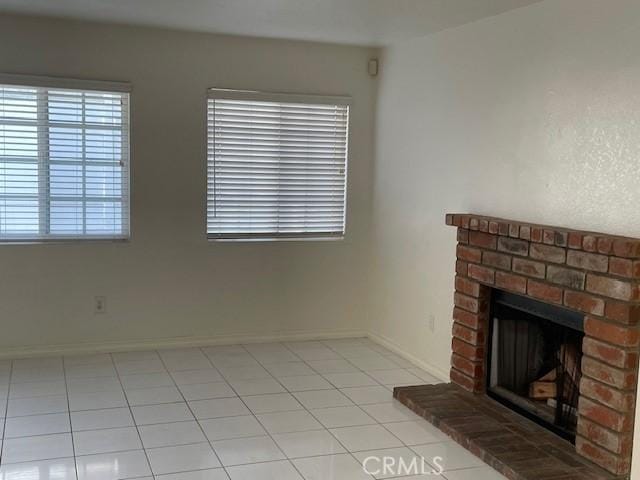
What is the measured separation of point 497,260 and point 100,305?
8.84 feet

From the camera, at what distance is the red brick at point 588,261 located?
118 inches

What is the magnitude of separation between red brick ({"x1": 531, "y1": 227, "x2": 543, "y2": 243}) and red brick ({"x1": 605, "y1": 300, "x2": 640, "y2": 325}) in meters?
0.51

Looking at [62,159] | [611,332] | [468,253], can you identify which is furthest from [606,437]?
[62,159]

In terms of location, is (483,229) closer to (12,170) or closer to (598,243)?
(598,243)

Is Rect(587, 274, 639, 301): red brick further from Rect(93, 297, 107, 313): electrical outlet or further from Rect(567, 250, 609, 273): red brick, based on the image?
Rect(93, 297, 107, 313): electrical outlet

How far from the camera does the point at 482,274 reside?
3904mm

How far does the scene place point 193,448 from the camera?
3.29 m

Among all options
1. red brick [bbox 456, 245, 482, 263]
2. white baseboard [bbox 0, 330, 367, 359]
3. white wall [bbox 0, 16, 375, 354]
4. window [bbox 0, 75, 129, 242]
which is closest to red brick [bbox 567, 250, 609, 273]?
red brick [bbox 456, 245, 482, 263]

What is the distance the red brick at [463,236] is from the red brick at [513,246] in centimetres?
32

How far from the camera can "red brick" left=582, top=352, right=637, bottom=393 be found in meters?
2.93

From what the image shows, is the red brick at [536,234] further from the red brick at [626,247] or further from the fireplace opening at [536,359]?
the red brick at [626,247]

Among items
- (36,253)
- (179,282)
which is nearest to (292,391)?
(179,282)

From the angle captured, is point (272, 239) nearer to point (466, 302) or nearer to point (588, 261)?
point (466, 302)

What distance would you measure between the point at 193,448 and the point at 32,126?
2467 millimetres
